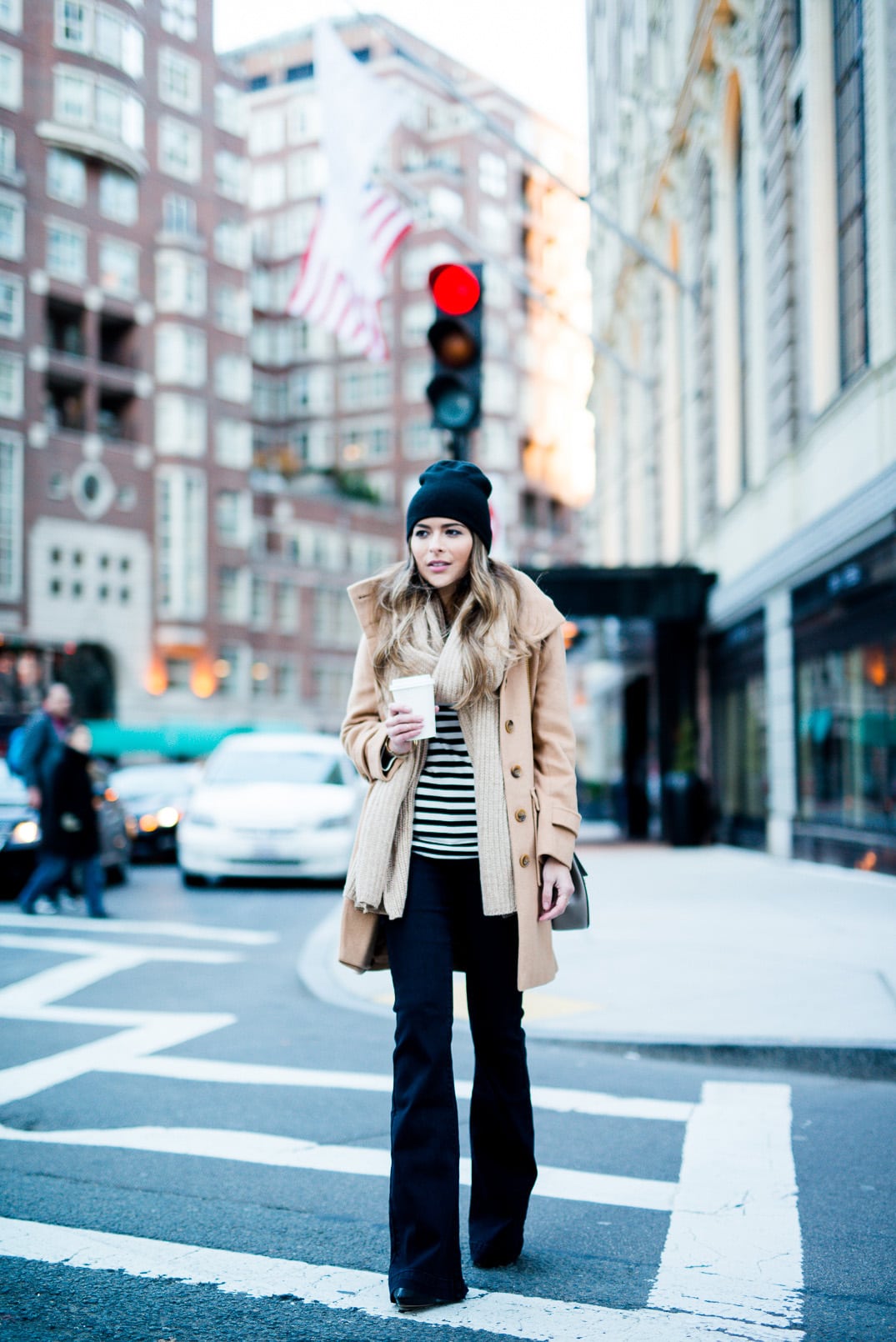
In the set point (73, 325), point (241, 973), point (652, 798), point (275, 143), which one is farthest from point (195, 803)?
point (275, 143)

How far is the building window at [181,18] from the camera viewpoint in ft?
165

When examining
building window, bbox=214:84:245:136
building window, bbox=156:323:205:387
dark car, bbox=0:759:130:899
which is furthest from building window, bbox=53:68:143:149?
dark car, bbox=0:759:130:899

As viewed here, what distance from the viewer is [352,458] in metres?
80.9

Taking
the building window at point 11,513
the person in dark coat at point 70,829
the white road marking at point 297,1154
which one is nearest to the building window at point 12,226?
the building window at point 11,513

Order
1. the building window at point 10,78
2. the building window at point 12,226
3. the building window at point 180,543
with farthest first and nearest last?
the building window at point 180,543, the building window at point 12,226, the building window at point 10,78

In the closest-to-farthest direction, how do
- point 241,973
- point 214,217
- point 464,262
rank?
point 464,262 < point 241,973 < point 214,217

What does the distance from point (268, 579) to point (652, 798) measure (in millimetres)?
40687

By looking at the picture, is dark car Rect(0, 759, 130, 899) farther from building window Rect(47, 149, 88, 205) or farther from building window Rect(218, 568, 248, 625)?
building window Rect(218, 568, 248, 625)

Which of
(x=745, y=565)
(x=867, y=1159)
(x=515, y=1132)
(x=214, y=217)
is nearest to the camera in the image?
(x=515, y=1132)

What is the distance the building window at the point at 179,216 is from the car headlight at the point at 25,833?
49711 millimetres

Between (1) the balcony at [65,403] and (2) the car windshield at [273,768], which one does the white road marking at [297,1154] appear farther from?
(1) the balcony at [65,403]

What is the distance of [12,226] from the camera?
51.2 metres

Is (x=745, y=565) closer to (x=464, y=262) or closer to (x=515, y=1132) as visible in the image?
(x=464, y=262)

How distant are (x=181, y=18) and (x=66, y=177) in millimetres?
7339
